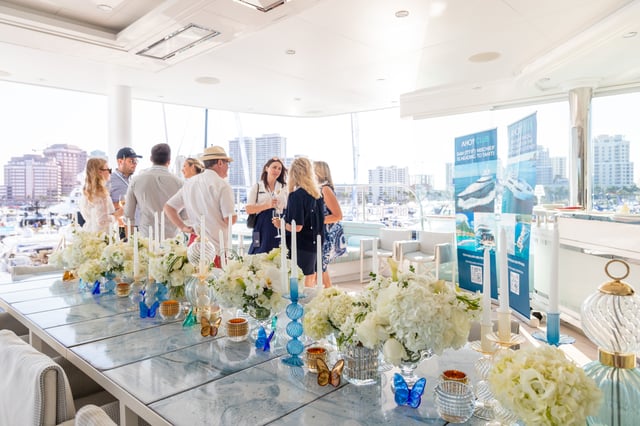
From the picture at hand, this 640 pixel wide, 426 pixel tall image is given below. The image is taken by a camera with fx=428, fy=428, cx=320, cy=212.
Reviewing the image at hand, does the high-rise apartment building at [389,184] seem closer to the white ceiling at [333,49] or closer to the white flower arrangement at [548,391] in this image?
the white ceiling at [333,49]

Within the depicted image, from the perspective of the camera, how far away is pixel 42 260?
450 cm

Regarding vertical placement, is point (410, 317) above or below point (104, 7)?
below

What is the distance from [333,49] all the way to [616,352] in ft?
14.6

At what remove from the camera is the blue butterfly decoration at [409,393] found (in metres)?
1.06

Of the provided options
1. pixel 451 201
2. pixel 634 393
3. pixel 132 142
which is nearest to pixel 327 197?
pixel 634 393

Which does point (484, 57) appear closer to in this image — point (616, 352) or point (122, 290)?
point (122, 290)

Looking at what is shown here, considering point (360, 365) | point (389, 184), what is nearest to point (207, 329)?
A: point (360, 365)

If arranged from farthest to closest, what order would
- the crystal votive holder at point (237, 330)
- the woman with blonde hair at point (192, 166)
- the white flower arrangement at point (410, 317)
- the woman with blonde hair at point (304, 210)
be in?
the woman with blonde hair at point (192, 166) < the woman with blonde hair at point (304, 210) < the crystal votive holder at point (237, 330) < the white flower arrangement at point (410, 317)

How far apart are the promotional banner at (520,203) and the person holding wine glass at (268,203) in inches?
92.1

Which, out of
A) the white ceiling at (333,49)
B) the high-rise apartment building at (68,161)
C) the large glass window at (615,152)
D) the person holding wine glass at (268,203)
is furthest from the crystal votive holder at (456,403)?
the high-rise apartment building at (68,161)

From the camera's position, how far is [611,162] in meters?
5.99

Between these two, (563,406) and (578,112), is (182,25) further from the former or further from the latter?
(578,112)

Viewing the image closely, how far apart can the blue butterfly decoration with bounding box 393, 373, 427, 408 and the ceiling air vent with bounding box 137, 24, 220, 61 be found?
3535mm

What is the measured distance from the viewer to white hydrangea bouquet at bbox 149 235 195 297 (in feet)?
5.98
